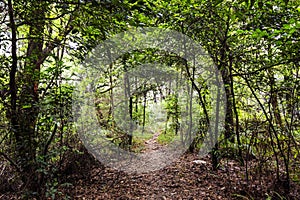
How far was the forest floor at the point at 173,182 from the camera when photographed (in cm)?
267

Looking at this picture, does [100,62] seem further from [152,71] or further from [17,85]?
[17,85]

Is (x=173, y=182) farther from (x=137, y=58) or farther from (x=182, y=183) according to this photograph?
(x=137, y=58)

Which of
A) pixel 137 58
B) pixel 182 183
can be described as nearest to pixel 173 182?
pixel 182 183

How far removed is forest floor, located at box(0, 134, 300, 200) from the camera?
2.67 meters

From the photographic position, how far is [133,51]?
13.7ft

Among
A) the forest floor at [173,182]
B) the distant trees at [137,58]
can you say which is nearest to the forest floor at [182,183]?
the forest floor at [173,182]

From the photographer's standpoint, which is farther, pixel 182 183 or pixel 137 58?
pixel 137 58

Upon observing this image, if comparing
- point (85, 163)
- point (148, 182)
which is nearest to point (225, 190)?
point (148, 182)

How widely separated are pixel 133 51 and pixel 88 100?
143 centimetres

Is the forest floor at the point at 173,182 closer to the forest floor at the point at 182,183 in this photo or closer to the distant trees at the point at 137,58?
the forest floor at the point at 182,183

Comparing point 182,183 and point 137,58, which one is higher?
point 137,58

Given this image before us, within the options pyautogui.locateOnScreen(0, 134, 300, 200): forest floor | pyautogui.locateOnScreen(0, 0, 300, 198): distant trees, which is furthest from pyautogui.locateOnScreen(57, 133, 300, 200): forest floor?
pyautogui.locateOnScreen(0, 0, 300, 198): distant trees

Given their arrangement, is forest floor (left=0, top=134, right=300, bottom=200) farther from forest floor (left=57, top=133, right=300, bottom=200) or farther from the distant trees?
the distant trees

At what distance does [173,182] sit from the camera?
11.6ft
